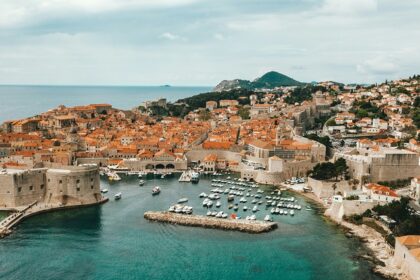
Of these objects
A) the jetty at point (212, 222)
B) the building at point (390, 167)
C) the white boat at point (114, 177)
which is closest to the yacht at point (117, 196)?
the jetty at point (212, 222)

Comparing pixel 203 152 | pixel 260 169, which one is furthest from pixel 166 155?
pixel 260 169

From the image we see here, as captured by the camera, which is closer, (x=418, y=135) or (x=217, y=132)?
(x=418, y=135)

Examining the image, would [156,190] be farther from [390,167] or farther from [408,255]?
[408,255]

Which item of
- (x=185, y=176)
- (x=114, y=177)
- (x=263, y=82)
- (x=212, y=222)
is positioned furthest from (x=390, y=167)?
(x=263, y=82)

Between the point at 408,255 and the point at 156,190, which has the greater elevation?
the point at 408,255

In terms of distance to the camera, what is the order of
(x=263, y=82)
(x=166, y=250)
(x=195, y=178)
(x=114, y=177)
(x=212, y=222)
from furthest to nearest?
(x=263, y=82) → (x=114, y=177) → (x=195, y=178) → (x=212, y=222) → (x=166, y=250)

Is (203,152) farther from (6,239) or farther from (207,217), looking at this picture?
(6,239)
